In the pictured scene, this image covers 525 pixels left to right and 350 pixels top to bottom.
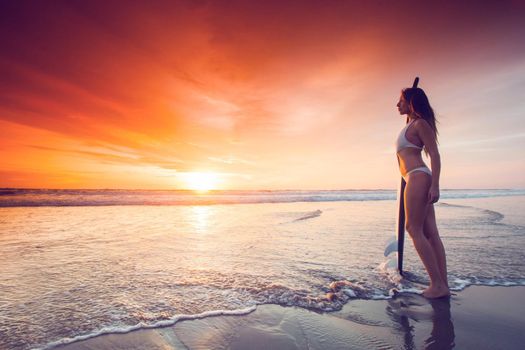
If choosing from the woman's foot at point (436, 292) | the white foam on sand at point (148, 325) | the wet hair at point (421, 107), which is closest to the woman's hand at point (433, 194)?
the wet hair at point (421, 107)

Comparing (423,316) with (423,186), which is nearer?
(423,316)

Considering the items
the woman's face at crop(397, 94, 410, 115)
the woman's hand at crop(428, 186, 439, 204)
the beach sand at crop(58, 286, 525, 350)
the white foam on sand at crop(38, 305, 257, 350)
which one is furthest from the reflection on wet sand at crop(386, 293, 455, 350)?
the woman's face at crop(397, 94, 410, 115)

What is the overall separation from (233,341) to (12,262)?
3.61 metres

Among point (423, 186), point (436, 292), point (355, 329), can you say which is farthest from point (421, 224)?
point (355, 329)

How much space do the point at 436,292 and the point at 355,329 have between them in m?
1.17

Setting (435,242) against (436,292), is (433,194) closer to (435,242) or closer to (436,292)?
(435,242)

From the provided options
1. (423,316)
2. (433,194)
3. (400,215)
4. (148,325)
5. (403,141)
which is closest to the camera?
(148,325)

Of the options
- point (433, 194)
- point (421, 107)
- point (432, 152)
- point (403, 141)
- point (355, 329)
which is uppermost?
point (421, 107)

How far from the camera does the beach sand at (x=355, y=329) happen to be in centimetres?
194

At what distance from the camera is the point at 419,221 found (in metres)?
2.88

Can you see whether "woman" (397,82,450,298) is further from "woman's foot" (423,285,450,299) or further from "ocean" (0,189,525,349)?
"ocean" (0,189,525,349)

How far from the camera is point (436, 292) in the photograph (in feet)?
9.11

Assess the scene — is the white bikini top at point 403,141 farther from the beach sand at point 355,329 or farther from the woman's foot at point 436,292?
the beach sand at point 355,329

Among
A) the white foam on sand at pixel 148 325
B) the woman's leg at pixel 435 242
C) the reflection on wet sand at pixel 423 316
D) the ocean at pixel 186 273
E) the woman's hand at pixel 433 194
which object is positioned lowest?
the reflection on wet sand at pixel 423 316
